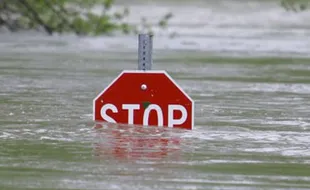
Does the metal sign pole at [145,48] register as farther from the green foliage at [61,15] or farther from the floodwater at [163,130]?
the green foliage at [61,15]

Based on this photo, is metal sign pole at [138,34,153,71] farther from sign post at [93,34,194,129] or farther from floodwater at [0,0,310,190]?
floodwater at [0,0,310,190]

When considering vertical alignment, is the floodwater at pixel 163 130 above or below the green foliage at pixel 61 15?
below

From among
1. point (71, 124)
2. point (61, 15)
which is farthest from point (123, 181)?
point (61, 15)

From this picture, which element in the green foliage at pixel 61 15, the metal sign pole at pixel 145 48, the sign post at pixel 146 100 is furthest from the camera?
the green foliage at pixel 61 15

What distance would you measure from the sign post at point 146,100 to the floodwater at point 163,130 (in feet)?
0.53

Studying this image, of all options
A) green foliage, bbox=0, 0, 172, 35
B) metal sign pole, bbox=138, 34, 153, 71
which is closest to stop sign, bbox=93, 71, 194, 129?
metal sign pole, bbox=138, 34, 153, 71

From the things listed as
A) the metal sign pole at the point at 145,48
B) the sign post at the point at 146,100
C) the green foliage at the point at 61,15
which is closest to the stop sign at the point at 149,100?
the sign post at the point at 146,100

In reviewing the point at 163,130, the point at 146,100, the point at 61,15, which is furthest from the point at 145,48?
the point at 61,15

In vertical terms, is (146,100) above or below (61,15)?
below

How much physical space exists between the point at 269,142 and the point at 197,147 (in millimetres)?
787

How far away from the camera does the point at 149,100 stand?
40.0 ft

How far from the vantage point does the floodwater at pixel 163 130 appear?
30.9 feet

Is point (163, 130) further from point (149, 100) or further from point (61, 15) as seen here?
point (61, 15)

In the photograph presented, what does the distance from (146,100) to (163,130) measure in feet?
1.10
